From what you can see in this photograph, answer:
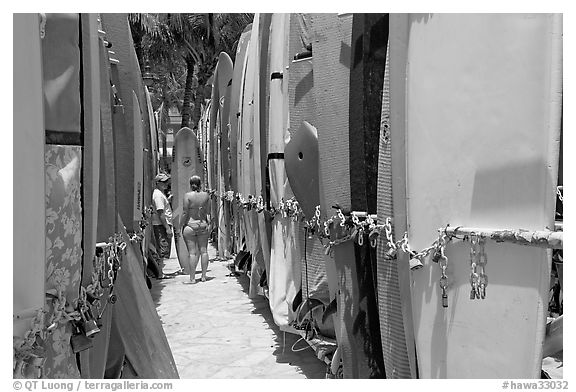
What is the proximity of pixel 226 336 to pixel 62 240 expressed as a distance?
11.4 feet

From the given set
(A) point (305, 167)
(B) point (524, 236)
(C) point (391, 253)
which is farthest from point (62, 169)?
(A) point (305, 167)

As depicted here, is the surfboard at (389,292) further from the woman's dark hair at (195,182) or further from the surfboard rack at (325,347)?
the woman's dark hair at (195,182)

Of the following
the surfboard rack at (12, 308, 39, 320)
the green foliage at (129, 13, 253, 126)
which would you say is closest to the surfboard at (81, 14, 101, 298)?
the surfboard rack at (12, 308, 39, 320)

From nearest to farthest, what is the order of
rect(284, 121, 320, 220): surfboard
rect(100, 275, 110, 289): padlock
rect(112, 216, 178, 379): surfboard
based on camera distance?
rect(100, 275, 110, 289): padlock < rect(112, 216, 178, 379): surfboard < rect(284, 121, 320, 220): surfboard

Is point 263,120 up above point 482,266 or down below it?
above

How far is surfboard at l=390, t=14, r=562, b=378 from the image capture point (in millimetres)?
1807

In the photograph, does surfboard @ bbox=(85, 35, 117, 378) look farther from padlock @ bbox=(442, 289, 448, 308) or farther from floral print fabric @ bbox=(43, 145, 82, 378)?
padlock @ bbox=(442, 289, 448, 308)

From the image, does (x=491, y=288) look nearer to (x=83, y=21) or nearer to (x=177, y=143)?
(x=83, y=21)

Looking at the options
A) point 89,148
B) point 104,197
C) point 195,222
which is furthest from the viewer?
point 195,222

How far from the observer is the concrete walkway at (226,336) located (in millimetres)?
4293

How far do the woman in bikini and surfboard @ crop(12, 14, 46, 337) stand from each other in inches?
235

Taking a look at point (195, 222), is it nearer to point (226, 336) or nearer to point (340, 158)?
point (226, 336)

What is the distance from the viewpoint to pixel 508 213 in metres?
1.86

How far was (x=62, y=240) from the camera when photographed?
6.33 feet
